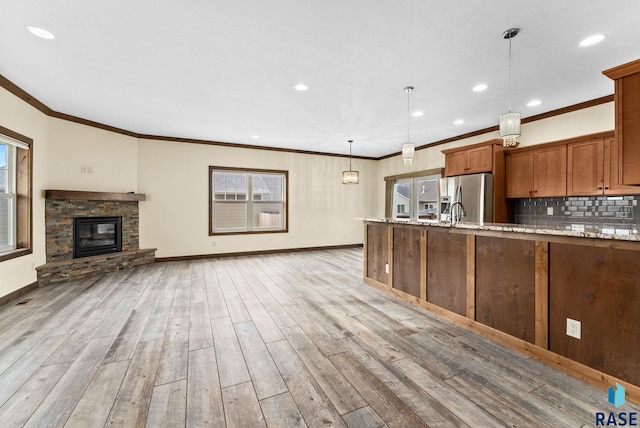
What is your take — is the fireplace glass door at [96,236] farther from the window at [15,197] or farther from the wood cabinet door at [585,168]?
the wood cabinet door at [585,168]

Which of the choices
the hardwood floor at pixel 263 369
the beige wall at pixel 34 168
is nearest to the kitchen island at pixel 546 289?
the hardwood floor at pixel 263 369

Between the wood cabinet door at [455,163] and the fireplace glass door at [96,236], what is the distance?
22.1 ft

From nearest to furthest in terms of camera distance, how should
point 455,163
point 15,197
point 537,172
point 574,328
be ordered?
point 574,328 → point 15,197 → point 537,172 → point 455,163

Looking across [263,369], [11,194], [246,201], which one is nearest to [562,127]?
[263,369]

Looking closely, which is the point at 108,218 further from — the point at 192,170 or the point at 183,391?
the point at 183,391

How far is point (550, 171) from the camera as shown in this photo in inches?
175

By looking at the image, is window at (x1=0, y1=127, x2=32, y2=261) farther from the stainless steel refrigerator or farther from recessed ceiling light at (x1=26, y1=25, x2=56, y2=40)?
the stainless steel refrigerator

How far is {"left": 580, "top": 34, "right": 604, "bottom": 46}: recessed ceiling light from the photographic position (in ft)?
8.32

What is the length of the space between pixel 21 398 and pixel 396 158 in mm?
7895

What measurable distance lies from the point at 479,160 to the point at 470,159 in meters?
0.22

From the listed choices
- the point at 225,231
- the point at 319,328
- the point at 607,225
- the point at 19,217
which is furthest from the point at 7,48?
the point at 607,225

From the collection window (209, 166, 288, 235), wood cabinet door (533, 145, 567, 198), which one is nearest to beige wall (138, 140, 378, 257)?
window (209, 166, 288, 235)

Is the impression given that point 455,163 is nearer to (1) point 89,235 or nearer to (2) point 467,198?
(2) point 467,198

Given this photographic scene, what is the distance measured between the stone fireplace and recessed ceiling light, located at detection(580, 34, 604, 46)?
22.8 ft
